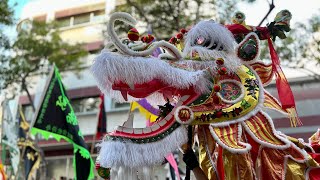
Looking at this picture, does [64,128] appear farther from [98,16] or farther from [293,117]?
[98,16]

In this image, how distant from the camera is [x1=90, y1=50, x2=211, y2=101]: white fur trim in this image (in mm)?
2312

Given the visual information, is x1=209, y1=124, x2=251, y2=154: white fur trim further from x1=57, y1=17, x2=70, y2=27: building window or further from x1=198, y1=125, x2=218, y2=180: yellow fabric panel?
x1=57, y1=17, x2=70, y2=27: building window

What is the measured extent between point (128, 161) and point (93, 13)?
15.4 metres

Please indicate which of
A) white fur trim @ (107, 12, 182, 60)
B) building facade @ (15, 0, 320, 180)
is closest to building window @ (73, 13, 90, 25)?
building facade @ (15, 0, 320, 180)

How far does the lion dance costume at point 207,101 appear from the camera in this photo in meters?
2.35

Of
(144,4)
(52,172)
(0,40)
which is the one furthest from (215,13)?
(52,172)

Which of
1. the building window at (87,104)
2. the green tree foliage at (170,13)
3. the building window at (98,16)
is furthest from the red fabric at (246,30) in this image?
the building window at (98,16)

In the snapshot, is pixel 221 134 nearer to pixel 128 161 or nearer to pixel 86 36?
pixel 128 161

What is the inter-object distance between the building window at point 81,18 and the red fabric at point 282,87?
49.4 ft

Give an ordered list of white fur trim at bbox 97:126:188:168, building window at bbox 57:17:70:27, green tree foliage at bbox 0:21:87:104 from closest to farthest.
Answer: white fur trim at bbox 97:126:188:168, green tree foliage at bbox 0:21:87:104, building window at bbox 57:17:70:27

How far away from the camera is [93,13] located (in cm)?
1717

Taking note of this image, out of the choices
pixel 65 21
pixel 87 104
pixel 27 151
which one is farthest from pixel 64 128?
pixel 65 21

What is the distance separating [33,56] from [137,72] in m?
11.3

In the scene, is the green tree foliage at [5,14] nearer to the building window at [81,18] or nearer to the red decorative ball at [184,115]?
the building window at [81,18]
